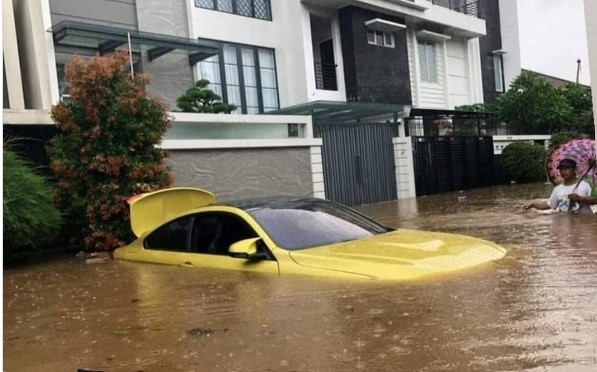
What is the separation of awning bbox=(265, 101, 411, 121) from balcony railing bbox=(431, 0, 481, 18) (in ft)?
27.4

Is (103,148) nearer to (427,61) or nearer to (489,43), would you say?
(427,61)

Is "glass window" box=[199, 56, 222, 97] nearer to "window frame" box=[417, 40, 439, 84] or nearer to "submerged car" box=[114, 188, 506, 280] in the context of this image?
"window frame" box=[417, 40, 439, 84]

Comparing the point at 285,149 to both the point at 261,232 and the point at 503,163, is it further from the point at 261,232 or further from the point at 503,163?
the point at 503,163

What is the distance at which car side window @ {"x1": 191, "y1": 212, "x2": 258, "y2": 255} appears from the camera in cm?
552

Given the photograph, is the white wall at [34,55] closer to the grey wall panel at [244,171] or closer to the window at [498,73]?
the grey wall panel at [244,171]

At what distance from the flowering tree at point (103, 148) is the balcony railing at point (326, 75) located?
34.3 ft

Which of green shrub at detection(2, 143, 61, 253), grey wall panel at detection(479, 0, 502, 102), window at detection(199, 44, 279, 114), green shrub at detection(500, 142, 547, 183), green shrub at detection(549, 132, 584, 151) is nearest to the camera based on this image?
green shrub at detection(2, 143, 61, 253)

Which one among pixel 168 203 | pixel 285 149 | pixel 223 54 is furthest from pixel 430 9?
pixel 168 203

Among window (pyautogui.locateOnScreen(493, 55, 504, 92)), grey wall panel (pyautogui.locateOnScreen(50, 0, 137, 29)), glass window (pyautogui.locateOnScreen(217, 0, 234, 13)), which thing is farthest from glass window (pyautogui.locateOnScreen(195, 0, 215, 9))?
window (pyautogui.locateOnScreen(493, 55, 504, 92))

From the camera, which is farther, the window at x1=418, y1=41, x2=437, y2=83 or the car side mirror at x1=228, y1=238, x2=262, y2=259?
the window at x1=418, y1=41, x2=437, y2=83

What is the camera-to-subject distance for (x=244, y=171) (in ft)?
42.9

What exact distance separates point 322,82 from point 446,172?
5.15 metres

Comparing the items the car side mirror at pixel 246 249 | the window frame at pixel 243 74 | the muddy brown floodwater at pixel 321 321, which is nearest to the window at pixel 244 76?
the window frame at pixel 243 74

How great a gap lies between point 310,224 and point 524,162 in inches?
699
